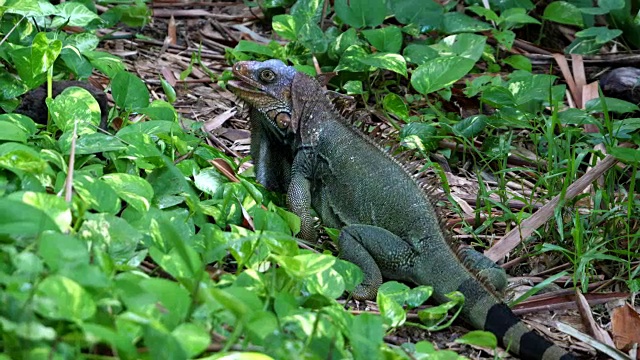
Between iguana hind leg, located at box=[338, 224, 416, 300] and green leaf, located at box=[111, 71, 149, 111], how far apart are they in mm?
1393

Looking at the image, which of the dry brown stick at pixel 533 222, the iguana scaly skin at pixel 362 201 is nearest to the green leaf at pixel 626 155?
the dry brown stick at pixel 533 222

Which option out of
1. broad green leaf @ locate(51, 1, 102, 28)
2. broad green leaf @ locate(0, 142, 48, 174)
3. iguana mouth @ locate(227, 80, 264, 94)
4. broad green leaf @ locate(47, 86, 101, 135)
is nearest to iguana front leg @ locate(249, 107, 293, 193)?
iguana mouth @ locate(227, 80, 264, 94)

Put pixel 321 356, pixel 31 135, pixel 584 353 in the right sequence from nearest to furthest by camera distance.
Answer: pixel 321 356 → pixel 584 353 → pixel 31 135

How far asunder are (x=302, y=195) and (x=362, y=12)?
2102mm

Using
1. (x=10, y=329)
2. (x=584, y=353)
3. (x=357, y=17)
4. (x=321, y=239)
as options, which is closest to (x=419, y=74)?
(x=357, y=17)

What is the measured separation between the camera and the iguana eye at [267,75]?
5059 mm

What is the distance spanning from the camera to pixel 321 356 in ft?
9.87

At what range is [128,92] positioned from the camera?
5.00 meters

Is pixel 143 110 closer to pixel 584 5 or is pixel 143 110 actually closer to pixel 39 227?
pixel 39 227

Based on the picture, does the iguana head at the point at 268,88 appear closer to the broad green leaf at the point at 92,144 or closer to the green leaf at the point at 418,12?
the broad green leaf at the point at 92,144

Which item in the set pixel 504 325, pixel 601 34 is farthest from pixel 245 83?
pixel 601 34

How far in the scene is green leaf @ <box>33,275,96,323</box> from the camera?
274 cm

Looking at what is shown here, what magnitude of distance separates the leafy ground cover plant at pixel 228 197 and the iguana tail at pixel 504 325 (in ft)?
0.28

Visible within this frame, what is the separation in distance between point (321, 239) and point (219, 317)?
205cm
